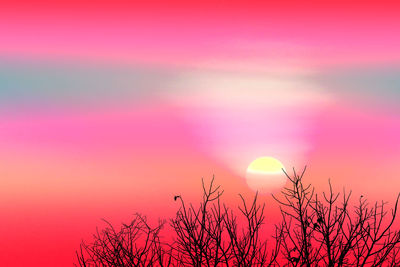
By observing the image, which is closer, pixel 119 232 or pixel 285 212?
pixel 285 212

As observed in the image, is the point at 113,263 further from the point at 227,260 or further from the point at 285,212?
the point at 285,212

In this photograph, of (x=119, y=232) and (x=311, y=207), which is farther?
(x=119, y=232)

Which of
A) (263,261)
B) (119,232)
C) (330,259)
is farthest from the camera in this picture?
(119,232)

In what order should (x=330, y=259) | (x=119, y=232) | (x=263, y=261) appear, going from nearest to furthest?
(x=330, y=259) < (x=263, y=261) < (x=119, y=232)

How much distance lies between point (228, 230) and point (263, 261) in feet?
5.54

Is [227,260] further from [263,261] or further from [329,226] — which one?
[329,226]

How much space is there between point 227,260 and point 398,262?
4.97m

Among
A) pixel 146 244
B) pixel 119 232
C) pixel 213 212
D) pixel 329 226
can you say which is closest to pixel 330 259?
pixel 329 226

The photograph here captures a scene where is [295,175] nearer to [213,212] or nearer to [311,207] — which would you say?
[311,207]

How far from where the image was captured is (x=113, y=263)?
69.7 feet

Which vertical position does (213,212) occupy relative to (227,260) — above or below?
above

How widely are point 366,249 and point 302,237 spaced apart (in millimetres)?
1795

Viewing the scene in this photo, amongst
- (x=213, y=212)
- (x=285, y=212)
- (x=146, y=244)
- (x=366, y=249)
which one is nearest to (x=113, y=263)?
(x=146, y=244)

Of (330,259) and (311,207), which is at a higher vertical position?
(311,207)
